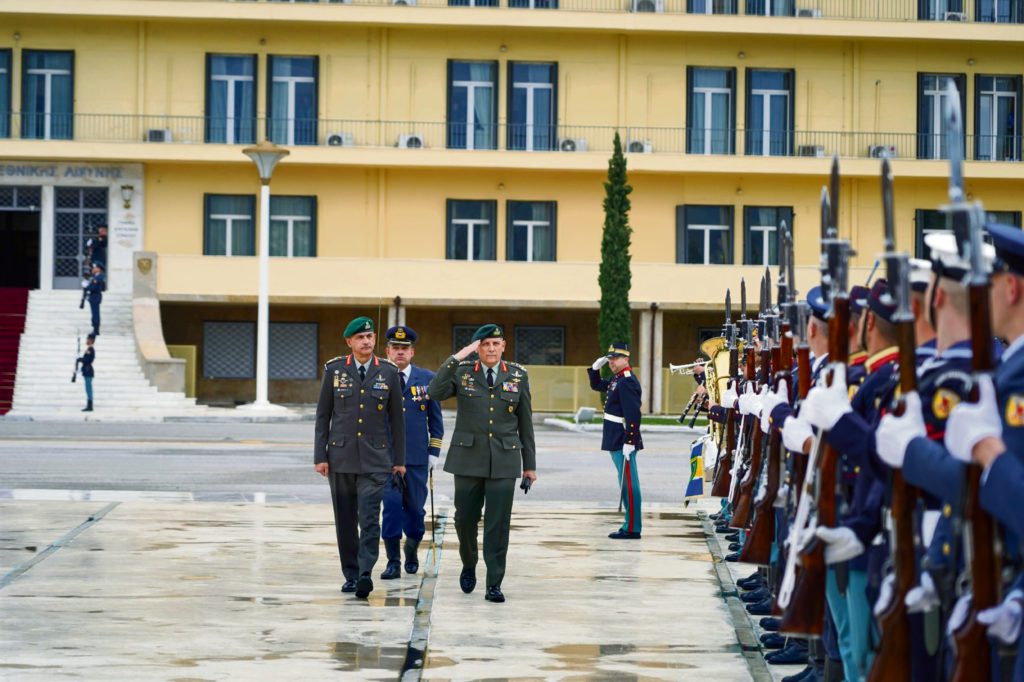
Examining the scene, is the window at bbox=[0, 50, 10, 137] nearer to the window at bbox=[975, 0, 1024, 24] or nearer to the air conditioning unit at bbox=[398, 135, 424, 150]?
the air conditioning unit at bbox=[398, 135, 424, 150]

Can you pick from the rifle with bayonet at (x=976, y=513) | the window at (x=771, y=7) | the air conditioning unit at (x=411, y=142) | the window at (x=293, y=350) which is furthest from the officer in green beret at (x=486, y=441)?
the window at (x=771, y=7)

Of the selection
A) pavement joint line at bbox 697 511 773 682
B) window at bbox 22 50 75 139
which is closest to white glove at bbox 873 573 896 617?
pavement joint line at bbox 697 511 773 682

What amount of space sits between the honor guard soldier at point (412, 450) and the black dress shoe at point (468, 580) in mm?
995

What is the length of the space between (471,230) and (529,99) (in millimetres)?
3909

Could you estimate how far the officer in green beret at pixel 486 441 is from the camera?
12.3 metres

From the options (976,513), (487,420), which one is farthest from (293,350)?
(976,513)

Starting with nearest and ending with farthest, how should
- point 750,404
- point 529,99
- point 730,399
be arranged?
point 750,404 < point 730,399 < point 529,99

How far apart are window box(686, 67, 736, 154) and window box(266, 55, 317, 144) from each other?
1025 centimetres

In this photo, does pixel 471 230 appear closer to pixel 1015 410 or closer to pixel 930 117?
pixel 930 117

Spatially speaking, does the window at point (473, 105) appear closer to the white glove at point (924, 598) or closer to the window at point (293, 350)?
the window at point (293, 350)

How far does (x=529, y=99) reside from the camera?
45500 mm

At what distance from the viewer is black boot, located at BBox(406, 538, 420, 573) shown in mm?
13523

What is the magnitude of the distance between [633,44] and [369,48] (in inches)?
282

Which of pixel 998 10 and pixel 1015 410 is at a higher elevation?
pixel 998 10
